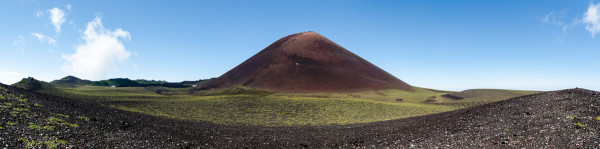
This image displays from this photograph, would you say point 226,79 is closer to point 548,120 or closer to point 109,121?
point 109,121

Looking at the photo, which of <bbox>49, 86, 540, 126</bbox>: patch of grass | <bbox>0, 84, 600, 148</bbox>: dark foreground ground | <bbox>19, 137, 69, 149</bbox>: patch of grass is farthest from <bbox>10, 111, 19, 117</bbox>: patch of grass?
<bbox>49, 86, 540, 126</bbox>: patch of grass

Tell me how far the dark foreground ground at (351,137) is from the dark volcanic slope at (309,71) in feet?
208

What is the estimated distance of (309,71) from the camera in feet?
328

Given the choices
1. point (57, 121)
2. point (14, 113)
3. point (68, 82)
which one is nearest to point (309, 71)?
point (57, 121)

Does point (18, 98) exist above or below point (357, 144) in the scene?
above

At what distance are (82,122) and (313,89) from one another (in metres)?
72.0

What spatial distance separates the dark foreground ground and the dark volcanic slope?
63.3 meters

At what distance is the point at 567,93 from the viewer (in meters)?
23.2

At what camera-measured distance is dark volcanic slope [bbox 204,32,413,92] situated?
9175 cm

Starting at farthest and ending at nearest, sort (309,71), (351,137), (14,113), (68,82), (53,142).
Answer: (68,82)
(309,71)
(351,137)
(14,113)
(53,142)

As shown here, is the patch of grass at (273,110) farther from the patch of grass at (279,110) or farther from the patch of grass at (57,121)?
the patch of grass at (57,121)

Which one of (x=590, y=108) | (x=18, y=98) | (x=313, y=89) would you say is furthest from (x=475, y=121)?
(x=313, y=89)

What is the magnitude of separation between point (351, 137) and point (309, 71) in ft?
249

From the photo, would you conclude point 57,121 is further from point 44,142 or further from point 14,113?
point 44,142
